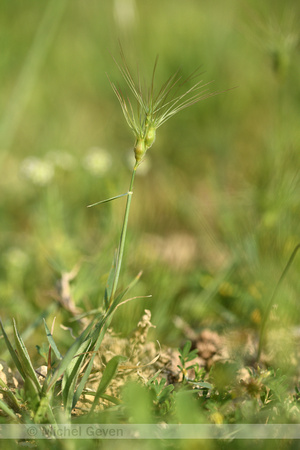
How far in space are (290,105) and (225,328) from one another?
732mm

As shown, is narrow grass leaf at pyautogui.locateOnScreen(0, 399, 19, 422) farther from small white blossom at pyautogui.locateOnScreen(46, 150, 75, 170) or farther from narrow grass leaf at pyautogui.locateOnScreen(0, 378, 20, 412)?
small white blossom at pyautogui.locateOnScreen(46, 150, 75, 170)

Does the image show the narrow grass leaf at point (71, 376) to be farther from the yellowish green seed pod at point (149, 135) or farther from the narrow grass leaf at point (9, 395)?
the yellowish green seed pod at point (149, 135)

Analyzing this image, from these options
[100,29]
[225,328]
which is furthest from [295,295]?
[100,29]

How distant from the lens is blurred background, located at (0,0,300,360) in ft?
2.66

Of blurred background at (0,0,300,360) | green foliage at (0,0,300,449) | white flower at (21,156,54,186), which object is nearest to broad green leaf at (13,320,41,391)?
green foliage at (0,0,300,449)

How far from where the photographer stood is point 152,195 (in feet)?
4.24

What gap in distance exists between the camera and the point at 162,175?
4.34ft

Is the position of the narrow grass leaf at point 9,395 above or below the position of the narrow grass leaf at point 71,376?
below

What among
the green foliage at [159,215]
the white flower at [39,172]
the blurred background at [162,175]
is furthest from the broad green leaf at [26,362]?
the white flower at [39,172]

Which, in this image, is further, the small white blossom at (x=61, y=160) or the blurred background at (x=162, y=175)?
the small white blossom at (x=61, y=160)

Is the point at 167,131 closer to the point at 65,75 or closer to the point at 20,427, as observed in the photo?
the point at 65,75

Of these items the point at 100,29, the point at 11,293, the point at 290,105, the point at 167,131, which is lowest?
the point at 11,293

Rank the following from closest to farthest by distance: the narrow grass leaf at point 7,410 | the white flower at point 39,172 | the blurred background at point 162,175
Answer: the narrow grass leaf at point 7,410
the blurred background at point 162,175
the white flower at point 39,172

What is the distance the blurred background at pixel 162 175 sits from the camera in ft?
2.66
